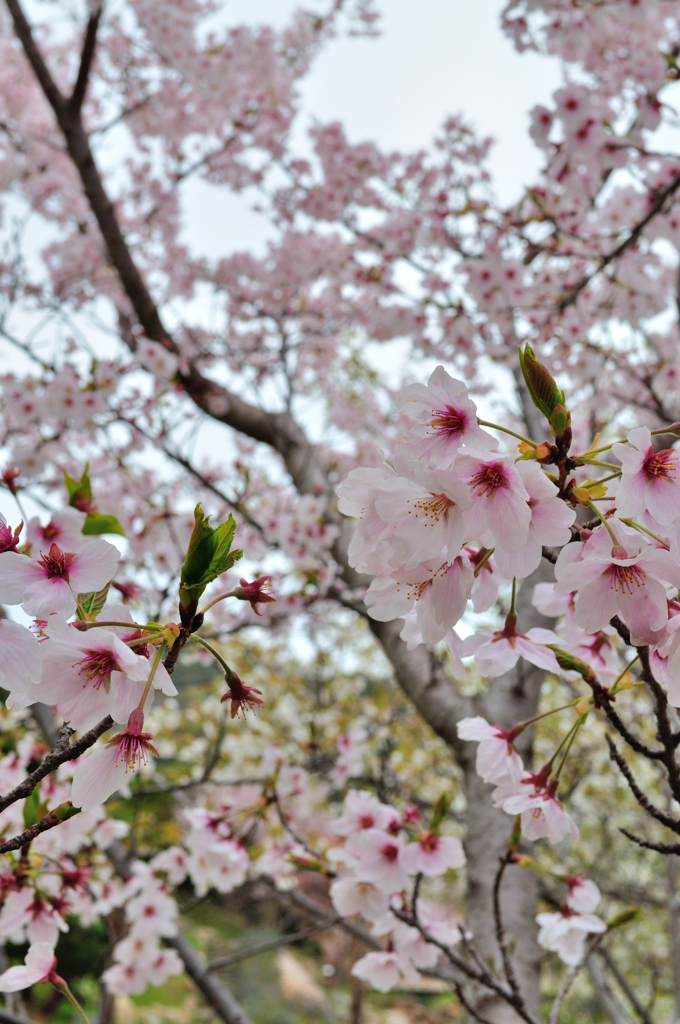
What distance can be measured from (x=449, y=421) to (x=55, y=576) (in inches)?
20.6

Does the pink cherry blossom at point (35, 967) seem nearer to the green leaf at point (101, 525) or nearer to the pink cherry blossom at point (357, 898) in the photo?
the pink cherry blossom at point (357, 898)

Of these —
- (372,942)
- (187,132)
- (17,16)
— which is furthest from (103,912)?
(187,132)

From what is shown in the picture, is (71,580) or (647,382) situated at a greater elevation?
(647,382)

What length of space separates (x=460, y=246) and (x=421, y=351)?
730 mm

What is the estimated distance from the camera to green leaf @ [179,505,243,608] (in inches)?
28.1

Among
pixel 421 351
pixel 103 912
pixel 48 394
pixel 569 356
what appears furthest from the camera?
pixel 421 351

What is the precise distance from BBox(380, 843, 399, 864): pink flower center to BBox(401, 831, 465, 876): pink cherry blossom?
0.20ft

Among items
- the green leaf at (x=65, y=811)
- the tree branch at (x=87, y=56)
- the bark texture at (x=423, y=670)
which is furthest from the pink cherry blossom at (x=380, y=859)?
the tree branch at (x=87, y=56)

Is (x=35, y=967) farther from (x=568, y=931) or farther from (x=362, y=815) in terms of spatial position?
(x=568, y=931)

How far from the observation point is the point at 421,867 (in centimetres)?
137

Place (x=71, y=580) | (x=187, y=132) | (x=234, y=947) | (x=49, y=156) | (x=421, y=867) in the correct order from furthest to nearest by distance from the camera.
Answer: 1. (x=234, y=947)
2. (x=49, y=156)
3. (x=187, y=132)
4. (x=421, y=867)
5. (x=71, y=580)

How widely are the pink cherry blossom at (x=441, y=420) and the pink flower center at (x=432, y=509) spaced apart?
40 mm

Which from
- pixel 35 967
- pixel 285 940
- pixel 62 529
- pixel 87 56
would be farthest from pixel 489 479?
pixel 87 56

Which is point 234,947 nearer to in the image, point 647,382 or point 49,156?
point 647,382
